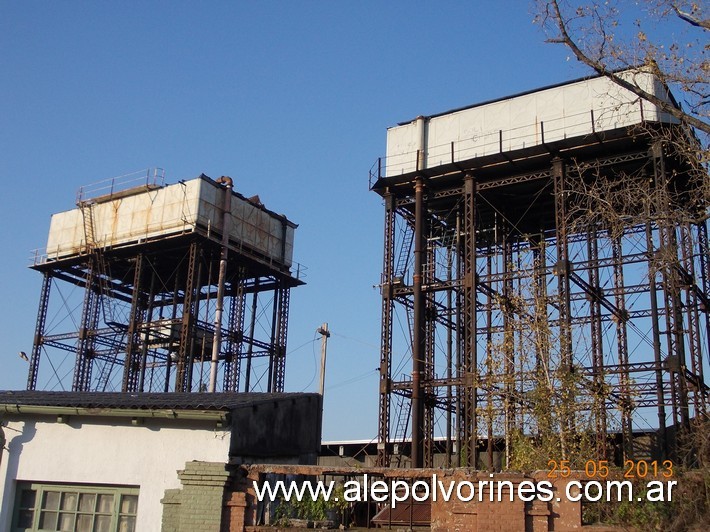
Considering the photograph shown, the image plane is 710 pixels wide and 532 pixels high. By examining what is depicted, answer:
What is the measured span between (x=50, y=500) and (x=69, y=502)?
20.0 inches

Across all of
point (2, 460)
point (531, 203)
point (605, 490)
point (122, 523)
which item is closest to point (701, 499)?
point (605, 490)

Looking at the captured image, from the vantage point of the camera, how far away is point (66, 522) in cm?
1638

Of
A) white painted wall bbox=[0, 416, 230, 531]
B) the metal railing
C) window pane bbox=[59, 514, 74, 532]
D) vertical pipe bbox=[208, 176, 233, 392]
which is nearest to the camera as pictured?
white painted wall bbox=[0, 416, 230, 531]

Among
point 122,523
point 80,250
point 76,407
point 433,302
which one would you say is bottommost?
point 122,523

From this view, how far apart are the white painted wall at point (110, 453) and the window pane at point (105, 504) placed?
0.30 meters

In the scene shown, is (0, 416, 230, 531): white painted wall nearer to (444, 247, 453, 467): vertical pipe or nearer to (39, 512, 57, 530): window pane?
(39, 512, 57, 530): window pane

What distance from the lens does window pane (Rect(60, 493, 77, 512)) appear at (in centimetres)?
1648

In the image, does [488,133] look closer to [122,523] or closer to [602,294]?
[602,294]

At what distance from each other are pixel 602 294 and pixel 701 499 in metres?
21.2

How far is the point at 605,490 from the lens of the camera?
13.1 meters

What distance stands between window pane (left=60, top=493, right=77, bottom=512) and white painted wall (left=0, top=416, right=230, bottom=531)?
0.28 meters

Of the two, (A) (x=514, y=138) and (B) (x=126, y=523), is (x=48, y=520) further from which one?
(A) (x=514, y=138)

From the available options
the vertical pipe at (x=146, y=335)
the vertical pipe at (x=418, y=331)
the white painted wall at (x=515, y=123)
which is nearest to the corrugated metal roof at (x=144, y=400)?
the vertical pipe at (x=418, y=331)

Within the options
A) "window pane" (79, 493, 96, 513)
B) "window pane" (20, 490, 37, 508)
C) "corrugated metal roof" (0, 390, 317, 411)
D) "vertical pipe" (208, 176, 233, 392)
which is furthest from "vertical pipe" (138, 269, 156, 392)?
"window pane" (79, 493, 96, 513)
